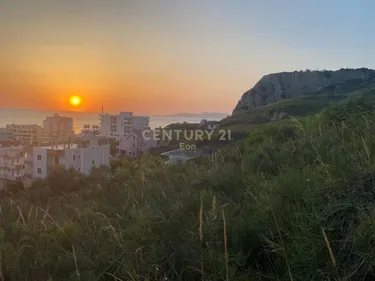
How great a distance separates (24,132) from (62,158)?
15.3 metres

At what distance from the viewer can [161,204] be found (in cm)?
308

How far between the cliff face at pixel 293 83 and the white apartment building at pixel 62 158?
4367cm

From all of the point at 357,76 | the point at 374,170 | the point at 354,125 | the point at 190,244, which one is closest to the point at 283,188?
the point at 374,170

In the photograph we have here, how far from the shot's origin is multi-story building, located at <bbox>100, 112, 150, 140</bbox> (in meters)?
36.0

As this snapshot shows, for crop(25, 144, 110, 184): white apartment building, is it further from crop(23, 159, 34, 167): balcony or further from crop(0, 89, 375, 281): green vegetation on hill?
crop(0, 89, 375, 281): green vegetation on hill

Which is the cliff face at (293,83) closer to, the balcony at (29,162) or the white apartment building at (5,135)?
the white apartment building at (5,135)

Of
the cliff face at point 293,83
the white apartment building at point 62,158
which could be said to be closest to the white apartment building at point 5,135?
the white apartment building at point 62,158

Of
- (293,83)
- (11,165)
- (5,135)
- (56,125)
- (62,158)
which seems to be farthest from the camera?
(293,83)

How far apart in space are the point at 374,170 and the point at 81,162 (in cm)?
2123

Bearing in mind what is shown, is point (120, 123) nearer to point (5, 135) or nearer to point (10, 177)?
point (5, 135)

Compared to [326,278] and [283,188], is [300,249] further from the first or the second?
[283,188]

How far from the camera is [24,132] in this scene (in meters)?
35.2

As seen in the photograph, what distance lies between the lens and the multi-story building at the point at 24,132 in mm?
31734

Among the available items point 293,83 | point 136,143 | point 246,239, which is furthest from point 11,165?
point 293,83
